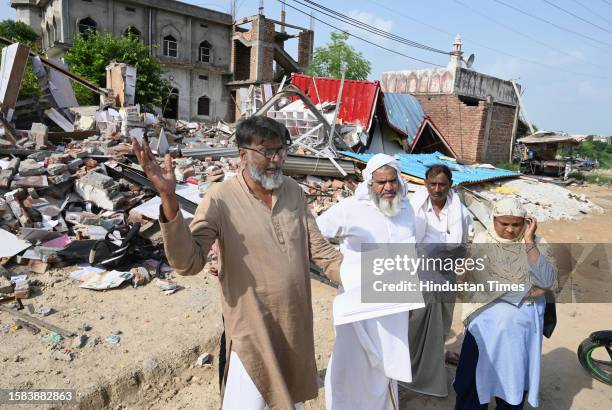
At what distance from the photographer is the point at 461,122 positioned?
14.5 metres

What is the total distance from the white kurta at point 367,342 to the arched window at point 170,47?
85.8 feet

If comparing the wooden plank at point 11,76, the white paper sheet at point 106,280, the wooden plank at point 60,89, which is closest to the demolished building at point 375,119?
the wooden plank at point 60,89

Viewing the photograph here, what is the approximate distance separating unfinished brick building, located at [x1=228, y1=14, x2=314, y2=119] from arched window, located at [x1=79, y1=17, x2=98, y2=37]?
26.9 feet

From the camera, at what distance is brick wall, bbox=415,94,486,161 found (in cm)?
1405

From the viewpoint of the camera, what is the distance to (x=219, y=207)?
72.2 inches

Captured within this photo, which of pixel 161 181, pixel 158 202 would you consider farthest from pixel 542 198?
pixel 161 181

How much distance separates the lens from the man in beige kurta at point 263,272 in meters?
1.83

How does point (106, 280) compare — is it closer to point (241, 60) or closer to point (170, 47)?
point (170, 47)

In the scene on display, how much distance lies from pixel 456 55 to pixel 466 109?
2573mm

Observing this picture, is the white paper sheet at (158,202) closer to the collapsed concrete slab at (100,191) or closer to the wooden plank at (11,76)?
the collapsed concrete slab at (100,191)

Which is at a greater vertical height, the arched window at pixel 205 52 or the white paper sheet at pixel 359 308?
the arched window at pixel 205 52

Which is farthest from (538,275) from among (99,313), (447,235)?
(99,313)

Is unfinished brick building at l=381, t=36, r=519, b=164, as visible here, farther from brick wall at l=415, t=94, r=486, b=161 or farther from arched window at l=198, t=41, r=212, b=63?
arched window at l=198, t=41, r=212, b=63
